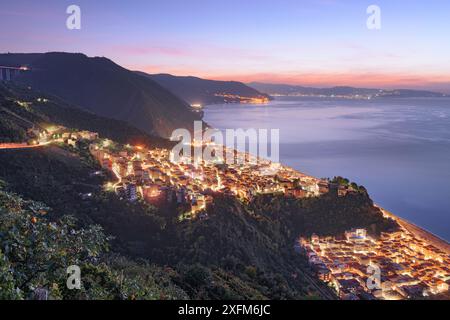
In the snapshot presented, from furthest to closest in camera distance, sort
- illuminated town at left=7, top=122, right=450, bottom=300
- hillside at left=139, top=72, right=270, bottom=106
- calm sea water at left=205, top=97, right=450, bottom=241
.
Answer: hillside at left=139, top=72, right=270, bottom=106, calm sea water at left=205, top=97, right=450, bottom=241, illuminated town at left=7, top=122, right=450, bottom=300

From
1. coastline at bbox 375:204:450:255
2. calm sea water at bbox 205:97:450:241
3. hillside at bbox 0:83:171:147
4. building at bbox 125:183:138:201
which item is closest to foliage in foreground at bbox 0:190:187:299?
building at bbox 125:183:138:201

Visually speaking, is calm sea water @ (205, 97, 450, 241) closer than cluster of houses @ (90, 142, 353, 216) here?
No

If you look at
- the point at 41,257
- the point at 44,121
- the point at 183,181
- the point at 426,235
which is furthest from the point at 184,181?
the point at 41,257

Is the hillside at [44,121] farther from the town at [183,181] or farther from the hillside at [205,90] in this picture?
the hillside at [205,90]

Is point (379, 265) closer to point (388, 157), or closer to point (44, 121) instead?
point (44, 121)

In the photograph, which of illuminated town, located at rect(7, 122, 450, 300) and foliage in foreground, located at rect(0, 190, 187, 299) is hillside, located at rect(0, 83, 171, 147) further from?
foliage in foreground, located at rect(0, 190, 187, 299)

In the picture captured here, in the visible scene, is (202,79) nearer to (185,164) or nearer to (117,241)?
(185,164)

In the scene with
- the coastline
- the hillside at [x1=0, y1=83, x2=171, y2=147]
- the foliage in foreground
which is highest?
the hillside at [x1=0, y1=83, x2=171, y2=147]

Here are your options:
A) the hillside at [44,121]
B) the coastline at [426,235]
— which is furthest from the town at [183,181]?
the coastline at [426,235]
